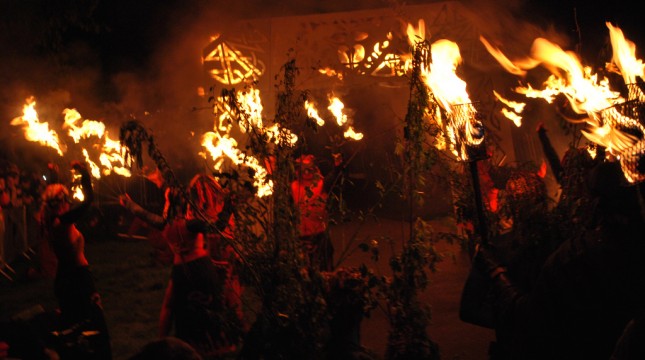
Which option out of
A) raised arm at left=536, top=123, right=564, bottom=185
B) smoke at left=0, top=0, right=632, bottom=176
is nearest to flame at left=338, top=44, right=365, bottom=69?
smoke at left=0, top=0, right=632, bottom=176

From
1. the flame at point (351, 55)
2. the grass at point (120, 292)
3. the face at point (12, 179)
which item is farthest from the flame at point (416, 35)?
the face at point (12, 179)

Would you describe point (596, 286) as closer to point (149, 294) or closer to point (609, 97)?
point (609, 97)

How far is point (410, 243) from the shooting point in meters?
3.83

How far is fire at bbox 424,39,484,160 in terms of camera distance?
327 centimetres

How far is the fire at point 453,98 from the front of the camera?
327 cm

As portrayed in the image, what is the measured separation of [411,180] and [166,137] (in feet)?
21.6

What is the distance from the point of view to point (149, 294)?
350 inches

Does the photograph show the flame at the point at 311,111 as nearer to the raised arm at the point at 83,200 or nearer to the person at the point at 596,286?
the person at the point at 596,286

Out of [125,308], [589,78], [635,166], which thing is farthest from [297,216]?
[125,308]

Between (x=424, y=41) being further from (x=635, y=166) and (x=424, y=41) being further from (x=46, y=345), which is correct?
(x=46, y=345)

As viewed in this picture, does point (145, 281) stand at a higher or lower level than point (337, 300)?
lower

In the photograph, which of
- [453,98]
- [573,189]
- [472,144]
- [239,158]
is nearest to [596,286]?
[472,144]

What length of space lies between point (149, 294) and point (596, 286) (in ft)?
24.5

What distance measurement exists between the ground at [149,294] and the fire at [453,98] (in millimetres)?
956
